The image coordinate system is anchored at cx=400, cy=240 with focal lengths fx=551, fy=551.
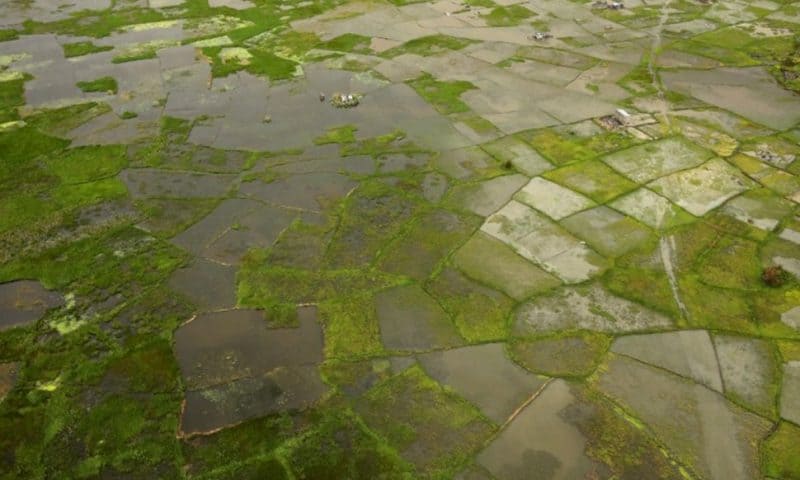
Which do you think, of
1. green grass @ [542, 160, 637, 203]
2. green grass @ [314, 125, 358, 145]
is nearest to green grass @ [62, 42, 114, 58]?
green grass @ [314, 125, 358, 145]

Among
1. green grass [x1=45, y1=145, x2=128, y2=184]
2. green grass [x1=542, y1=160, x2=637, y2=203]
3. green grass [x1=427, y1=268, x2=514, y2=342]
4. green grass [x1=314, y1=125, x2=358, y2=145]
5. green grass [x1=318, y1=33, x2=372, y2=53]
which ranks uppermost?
green grass [x1=318, y1=33, x2=372, y2=53]

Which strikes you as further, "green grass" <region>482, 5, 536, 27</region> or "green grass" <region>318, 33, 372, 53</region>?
"green grass" <region>482, 5, 536, 27</region>

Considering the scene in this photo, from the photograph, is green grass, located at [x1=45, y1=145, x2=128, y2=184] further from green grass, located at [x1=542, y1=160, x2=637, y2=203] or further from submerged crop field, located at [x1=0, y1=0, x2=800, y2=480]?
green grass, located at [x1=542, y1=160, x2=637, y2=203]

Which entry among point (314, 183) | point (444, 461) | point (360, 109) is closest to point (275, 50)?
point (360, 109)

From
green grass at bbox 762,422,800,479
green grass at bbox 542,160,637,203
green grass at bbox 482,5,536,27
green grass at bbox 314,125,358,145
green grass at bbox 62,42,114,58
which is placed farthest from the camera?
green grass at bbox 482,5,536,27

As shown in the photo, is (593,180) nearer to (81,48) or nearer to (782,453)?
(782,453)

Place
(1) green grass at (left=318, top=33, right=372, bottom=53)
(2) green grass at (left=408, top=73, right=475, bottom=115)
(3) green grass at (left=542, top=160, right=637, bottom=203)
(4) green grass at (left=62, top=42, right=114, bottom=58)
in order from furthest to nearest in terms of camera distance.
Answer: (1) green grass at (left=318, top=33, right=372, bottom=53) < (4) green grass at (left=62, top=42, right=114, bottom=58) < (2) green grass at (left=408, top=73, right=475, bottom=115) < (3) green grass at (left=542, top=160, right=637, bottom=203)

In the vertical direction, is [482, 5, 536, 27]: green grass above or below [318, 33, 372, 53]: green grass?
below
